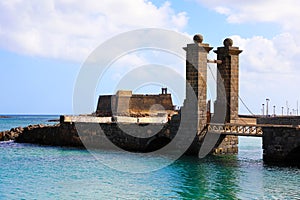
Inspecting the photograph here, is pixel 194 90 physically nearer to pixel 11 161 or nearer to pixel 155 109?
pixel 11 161

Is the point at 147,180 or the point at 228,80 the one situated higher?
the point at 228,80

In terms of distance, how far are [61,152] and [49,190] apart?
12.4m

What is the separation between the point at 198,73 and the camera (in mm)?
27438

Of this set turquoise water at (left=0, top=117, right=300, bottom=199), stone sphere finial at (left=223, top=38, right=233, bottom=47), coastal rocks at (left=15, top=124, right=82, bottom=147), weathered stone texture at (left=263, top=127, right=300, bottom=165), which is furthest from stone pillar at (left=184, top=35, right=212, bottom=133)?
coastal rocks at (left=15, top=124, right=82, bottom=147)

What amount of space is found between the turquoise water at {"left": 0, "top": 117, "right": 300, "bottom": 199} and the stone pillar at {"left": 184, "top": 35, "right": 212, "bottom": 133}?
99.6 inches

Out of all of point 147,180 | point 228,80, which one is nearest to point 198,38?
point 228,80

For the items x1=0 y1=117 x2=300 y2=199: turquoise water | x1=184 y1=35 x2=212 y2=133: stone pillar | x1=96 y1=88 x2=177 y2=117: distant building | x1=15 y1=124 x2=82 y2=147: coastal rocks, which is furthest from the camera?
x1=96 y1=88 x2=177 y2=117: distant building

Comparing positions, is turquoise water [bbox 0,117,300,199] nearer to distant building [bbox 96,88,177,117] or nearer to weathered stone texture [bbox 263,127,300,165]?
weathered stone texture [bbox 263,127,300,165]

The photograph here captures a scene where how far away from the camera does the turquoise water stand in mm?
17469

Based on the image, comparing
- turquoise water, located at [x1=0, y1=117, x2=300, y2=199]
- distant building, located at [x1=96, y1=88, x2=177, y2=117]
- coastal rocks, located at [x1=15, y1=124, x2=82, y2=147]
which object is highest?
distant building, located at [x1=96, y1=88, x2=177, y2=117]

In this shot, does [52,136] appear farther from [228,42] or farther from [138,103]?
[138,103]

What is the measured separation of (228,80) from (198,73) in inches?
105

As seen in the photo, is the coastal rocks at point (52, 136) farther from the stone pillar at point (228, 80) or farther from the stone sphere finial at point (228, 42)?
the stone sphere finial at point (228, 42)

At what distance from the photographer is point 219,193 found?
17.7 m
